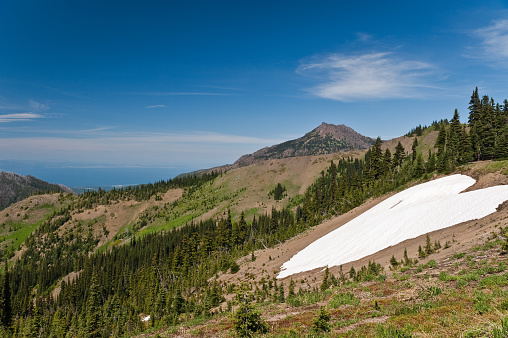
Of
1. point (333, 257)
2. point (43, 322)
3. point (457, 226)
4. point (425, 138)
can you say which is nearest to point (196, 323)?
point (333, 257)

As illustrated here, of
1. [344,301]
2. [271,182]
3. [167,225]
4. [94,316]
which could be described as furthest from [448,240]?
[167,225]

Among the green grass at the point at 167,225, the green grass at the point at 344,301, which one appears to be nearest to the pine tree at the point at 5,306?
the green grass at the point at 167,225

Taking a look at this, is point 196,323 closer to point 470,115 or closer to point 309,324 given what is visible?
point 309,324

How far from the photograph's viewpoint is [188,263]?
9731 cm

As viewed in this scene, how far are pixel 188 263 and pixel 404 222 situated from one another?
82.3 metres

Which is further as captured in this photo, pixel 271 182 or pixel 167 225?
pixel 271 182

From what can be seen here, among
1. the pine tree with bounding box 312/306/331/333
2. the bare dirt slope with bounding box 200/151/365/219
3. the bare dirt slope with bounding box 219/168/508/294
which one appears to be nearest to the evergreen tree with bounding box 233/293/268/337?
the pine tree with bounding box 312/306/331/333

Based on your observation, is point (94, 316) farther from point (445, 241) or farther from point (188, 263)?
point (445, 241)

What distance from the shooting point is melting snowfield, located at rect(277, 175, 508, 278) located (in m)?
33.8

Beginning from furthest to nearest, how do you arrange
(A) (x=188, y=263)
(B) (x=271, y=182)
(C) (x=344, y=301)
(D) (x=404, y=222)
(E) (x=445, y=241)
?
1. (B) (x=271, y=182)
2. (A) (x=188, y=263)
3. (D) (x=404, y=222)
4. (E) (x=445, y=241)
5. (C) (x=344, y=301)

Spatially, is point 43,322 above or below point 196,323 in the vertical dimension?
below

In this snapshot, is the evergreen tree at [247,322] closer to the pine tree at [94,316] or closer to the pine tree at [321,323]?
the pine tree at [321,323]

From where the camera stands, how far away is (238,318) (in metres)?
12.8

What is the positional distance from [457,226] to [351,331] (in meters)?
29.7
